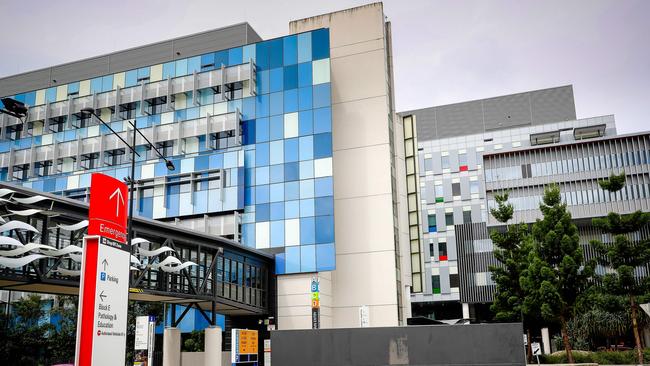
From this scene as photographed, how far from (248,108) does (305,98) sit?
510 cm

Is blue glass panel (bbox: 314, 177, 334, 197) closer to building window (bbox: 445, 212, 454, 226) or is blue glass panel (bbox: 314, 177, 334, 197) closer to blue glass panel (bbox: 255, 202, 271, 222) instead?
blue glass panel (bbox: 255, 202, 271, 222)

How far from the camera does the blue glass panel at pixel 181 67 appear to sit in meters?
55.0

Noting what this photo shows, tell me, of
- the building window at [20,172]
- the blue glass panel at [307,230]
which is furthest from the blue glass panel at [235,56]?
the building window at [20,172]

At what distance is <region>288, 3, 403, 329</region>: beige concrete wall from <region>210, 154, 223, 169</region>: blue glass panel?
9504 mm

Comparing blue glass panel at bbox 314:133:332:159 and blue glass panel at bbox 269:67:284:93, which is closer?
blue glass panel at bbox 314:133:332:159

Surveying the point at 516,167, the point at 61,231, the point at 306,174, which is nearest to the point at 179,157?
the point at 306,174

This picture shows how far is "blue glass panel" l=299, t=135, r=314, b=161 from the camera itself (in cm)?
4934

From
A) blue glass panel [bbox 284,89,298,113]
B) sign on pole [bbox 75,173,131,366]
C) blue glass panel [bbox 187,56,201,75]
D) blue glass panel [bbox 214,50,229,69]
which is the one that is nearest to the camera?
sign on pole [bbox 75,173,131,366]

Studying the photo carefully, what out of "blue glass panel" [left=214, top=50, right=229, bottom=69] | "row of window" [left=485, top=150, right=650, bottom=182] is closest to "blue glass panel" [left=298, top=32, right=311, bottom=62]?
"blue glass panel" [left=214, top=50, right=229, bottom=69]

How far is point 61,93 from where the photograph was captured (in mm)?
59844

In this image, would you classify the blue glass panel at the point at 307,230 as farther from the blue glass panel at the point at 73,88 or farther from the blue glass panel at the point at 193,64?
the blue glass panel at the point at 73,88

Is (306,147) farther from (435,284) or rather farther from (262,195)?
(435,284)

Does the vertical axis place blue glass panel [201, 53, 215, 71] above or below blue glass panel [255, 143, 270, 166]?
above

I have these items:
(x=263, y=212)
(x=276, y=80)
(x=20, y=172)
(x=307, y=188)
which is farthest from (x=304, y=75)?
(x=20, y=172)
